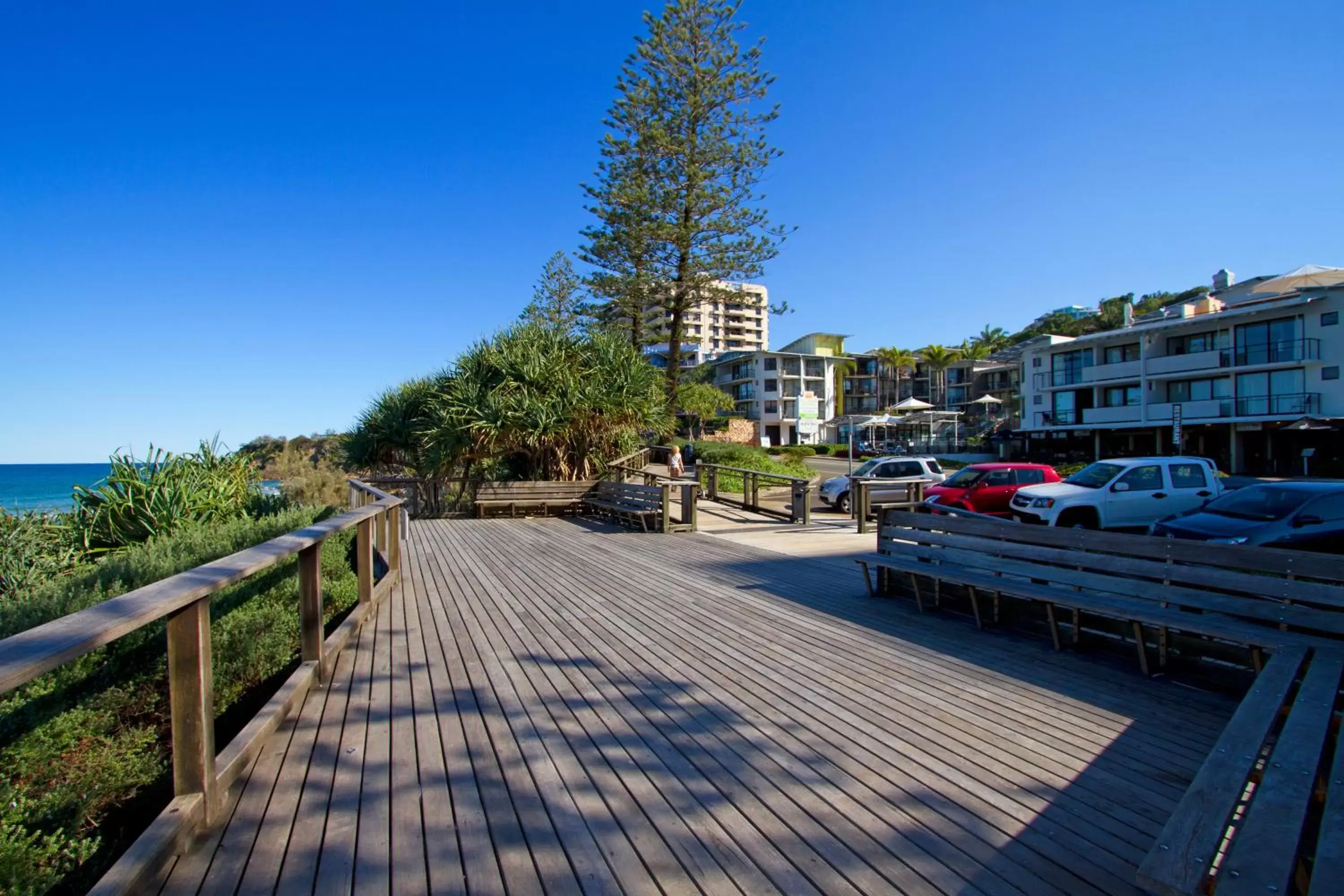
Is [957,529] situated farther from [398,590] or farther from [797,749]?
[398,590]

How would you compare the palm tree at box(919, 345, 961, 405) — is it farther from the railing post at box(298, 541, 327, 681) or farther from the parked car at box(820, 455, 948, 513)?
the railing post at box(298, 541, 327, 681)

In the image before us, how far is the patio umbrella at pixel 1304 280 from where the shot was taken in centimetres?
3531

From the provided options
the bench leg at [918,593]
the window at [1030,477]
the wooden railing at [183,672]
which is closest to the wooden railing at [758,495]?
the window at [1030,477]

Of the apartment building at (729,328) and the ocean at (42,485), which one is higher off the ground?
the apartment building at (729,328)

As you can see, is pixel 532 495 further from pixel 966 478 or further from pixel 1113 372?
pixel 1113 372

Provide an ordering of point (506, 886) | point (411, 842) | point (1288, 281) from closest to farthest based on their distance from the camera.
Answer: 1. point (506, 886)
2. point (411, 842)
3. point (1288, 281)

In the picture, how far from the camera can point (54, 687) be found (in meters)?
2.89

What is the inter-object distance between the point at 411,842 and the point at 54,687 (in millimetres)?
1701

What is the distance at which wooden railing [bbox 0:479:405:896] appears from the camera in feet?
6.02

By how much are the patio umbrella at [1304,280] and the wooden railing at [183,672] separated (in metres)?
44.1

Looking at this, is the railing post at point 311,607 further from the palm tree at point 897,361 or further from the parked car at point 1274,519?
the palm tree at point 897,361

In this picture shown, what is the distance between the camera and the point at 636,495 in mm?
12680

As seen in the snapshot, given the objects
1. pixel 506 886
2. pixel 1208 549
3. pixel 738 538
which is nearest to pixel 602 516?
pixel 738 538

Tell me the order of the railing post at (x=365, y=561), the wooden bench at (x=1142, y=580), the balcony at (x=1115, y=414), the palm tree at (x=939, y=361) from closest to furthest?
the wooden bench at (x=1142, y=580), the railing post at (x=365, y=561), the balcony at (x=1115, y=414), the palm tree at (x=939, y=361)
